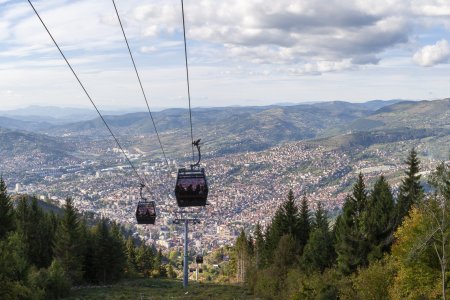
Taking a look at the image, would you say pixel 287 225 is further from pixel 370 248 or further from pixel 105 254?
pixel 105 254

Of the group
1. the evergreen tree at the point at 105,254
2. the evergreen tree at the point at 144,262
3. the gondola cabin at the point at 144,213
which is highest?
the gondola cabin at the point at 144,213

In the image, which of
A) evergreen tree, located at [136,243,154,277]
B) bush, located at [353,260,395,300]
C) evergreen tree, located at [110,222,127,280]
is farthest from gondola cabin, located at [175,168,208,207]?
evergreen tree, located at [136,243,154,277]

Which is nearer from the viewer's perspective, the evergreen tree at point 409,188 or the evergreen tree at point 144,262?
the evergreen tree at point 409,188

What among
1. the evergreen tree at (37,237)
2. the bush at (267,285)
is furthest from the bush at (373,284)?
the evergreen tree at (37,237)

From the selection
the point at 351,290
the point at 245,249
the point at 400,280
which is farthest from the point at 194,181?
the point at 245,249

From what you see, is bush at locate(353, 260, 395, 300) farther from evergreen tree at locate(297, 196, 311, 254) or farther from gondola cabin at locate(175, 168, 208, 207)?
evergreen tree at locate(297, 196, 311, 254)

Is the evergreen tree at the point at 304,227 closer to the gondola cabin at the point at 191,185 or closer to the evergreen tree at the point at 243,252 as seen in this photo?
the evergreen tree at the point at 243,252

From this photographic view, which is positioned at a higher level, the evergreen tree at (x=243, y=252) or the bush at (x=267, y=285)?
the bush at (x=267, y=285)
